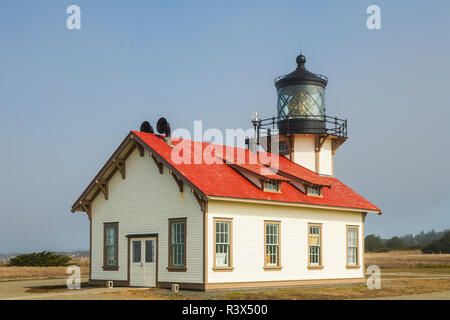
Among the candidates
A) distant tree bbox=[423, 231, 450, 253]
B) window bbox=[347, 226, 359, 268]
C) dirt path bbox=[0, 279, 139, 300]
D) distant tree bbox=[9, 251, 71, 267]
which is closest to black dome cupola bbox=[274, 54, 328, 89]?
window bbox=[347, 226, 359, 268]

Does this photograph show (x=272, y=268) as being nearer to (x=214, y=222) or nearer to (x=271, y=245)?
(x=271, y=245)

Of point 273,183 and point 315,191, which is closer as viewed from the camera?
point 273,183

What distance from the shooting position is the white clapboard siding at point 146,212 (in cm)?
2380

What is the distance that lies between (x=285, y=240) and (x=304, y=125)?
29.8 ft

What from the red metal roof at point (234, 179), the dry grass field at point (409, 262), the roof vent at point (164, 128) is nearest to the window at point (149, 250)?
the red metal roof at point (234, 179)

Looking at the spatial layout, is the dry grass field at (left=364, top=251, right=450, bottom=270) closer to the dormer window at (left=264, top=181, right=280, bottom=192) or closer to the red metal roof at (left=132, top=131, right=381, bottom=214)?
the red metal roof at (left=132, top=131, right=381, bottom=214)

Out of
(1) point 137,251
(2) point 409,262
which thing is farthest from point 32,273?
(2) point 409,262

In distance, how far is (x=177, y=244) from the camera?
24.5m

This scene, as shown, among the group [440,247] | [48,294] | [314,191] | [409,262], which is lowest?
[409,262]

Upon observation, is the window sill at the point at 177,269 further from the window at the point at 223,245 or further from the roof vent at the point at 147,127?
the roof vent at the point at 147,127

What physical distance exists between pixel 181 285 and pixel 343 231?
9.58m

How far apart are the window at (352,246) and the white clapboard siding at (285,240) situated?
318mm
